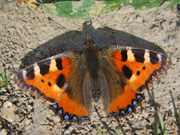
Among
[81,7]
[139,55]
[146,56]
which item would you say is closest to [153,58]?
[146,56]

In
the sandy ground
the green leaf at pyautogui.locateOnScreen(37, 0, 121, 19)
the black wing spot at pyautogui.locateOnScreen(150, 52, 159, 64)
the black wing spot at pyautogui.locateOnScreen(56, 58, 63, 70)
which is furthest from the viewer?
the green leaf at pyautogui.locateOnScreen(37, 0, 121, 19)

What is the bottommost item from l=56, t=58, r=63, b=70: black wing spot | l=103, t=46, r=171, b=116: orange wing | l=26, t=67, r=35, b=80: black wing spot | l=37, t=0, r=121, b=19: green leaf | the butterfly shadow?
l=103, t=46, r=171, b=116: orange wing

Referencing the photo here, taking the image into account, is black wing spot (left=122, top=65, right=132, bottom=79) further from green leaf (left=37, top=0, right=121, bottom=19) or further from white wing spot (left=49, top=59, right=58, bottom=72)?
green leaf (left=37, top=0, right=121, bottom=19)

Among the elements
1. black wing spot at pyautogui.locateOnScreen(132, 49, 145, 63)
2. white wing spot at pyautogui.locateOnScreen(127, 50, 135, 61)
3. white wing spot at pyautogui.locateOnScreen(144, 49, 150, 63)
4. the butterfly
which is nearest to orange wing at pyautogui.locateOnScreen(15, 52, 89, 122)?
the butterfly

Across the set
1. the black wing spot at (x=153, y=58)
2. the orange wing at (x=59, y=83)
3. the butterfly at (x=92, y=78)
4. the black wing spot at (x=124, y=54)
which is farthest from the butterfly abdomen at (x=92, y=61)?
the black wing spot at (x=153, y=58)

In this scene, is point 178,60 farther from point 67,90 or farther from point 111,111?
point 67,90

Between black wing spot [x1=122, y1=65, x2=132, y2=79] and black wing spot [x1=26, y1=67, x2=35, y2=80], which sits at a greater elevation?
black wing spot [x1=26, y1=67, x2=35, y2=80]

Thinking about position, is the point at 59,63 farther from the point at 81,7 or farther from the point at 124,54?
the point at 81,7

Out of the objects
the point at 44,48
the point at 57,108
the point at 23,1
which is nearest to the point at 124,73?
the point at 57,108

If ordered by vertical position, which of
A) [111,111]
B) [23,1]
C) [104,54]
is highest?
[23,1]
